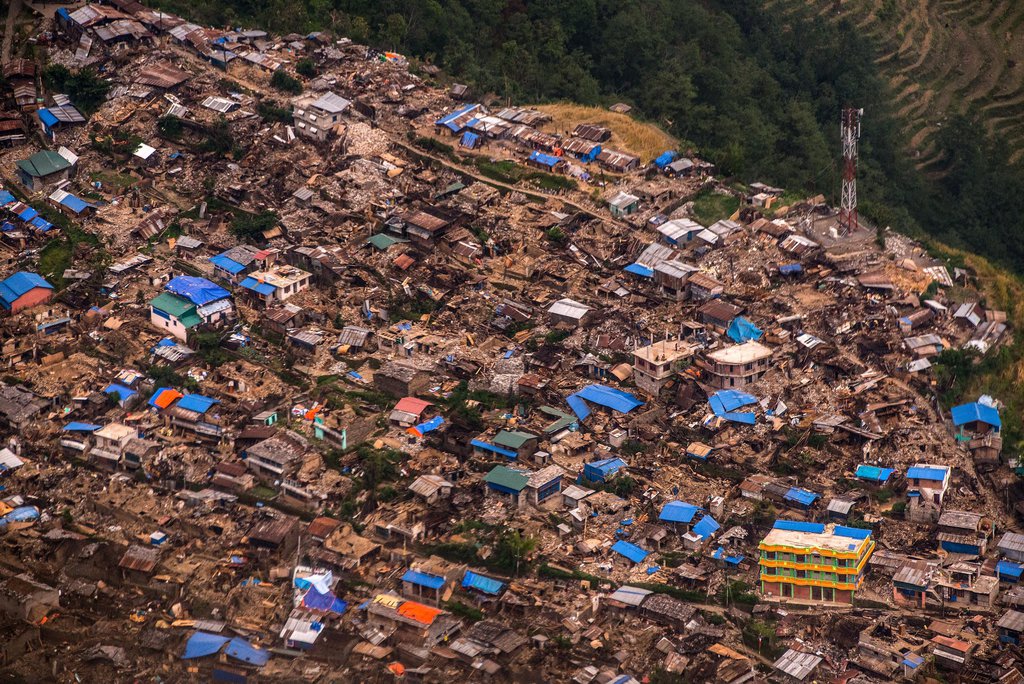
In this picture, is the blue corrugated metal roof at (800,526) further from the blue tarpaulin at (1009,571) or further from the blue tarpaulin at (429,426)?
the blue tarpaulin at (429,426)

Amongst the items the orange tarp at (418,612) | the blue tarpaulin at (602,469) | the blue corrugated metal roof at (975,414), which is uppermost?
the blue corrugated metal roof at (975,414)

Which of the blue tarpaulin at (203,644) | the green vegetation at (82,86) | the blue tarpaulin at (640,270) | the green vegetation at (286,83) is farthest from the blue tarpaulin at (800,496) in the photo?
the green vegetation at (82,86)

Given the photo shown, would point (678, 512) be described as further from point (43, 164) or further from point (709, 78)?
point (709, 78)

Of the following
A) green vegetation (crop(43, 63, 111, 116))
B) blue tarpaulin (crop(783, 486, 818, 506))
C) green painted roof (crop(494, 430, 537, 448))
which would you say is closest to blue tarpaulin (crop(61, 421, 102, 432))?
green painted roof (crop(494, 430, 537, 448))

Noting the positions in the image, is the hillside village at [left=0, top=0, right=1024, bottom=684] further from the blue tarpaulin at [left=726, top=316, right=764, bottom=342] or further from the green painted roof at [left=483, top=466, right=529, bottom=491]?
the green painted roof at [left=483, top=466, right=529, bottom=491]

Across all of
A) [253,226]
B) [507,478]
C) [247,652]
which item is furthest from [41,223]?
[247,652]

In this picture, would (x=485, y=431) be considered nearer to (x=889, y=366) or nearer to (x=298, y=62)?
(x=889, y=366)
